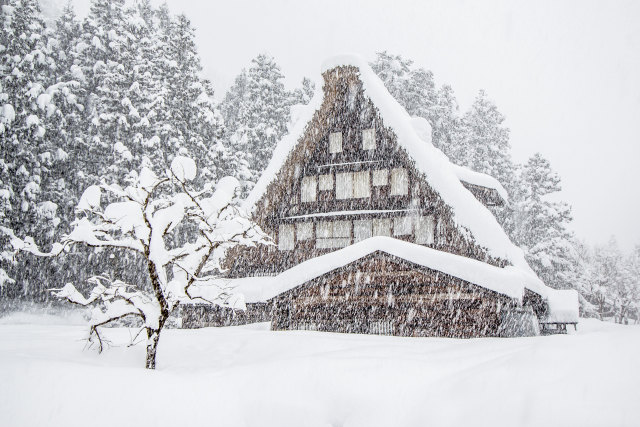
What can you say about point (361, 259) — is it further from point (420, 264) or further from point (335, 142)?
point (335, 142)

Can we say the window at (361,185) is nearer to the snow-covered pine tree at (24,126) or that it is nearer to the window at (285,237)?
the window at (285,237)

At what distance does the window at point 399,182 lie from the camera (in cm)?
Answer: 1680

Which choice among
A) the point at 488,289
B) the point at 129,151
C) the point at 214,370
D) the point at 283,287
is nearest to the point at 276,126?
the point at 129,151

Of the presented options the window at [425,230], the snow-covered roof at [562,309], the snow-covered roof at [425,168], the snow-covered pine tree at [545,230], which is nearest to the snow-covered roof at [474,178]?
the snow-covered roof at [425,168]

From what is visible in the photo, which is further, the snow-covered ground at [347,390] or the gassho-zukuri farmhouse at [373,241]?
the gassho-zukuri farmhouse at [373,241]

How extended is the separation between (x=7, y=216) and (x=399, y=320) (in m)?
17.9

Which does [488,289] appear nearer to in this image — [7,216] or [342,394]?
[342,394]

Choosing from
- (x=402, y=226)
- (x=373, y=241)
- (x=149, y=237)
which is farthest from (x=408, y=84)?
(x=149, y=237)

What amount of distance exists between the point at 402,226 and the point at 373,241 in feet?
15.1

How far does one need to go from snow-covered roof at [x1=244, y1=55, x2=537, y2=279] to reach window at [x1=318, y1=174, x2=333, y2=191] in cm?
160

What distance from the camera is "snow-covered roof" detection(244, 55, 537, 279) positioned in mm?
14492

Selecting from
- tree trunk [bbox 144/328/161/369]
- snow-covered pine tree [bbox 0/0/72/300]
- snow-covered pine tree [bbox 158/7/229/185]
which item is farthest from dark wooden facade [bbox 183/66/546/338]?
snow-covered pine tree [bbox 0/0/72/300]

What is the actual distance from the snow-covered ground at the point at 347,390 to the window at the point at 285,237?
10.1 metres

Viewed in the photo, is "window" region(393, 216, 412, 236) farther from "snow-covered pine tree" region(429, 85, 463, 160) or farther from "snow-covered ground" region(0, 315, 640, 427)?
"snow-covered pine tree" region(429, 85, 463, 160)
